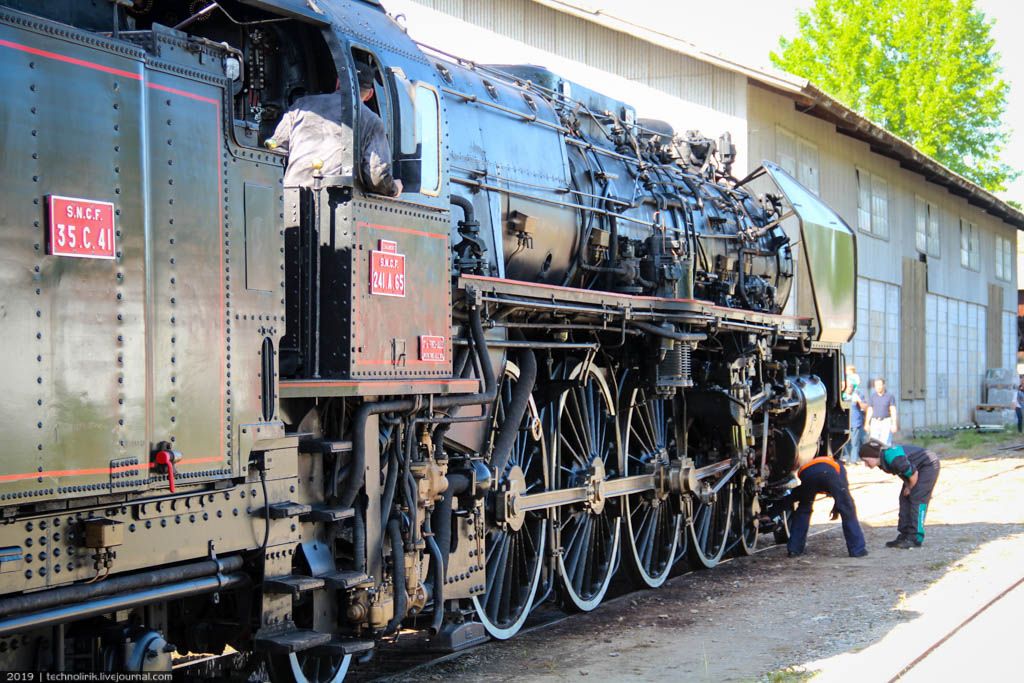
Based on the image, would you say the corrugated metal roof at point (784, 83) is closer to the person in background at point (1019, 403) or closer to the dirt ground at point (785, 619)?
the dirt ground at point (785, 619)

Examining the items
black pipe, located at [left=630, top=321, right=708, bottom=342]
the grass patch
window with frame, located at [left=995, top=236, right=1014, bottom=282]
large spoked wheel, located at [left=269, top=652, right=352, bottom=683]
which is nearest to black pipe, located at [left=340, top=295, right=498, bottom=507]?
large spoked wheel, located at [left=269, top=652, right=352, bottom=683]

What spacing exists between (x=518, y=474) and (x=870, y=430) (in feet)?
48.7

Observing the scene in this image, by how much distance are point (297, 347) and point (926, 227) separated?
94.1ft

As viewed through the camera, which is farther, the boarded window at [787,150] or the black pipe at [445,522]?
the boarded window at [787,150]

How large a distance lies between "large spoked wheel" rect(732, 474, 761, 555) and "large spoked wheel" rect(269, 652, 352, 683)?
689 cm

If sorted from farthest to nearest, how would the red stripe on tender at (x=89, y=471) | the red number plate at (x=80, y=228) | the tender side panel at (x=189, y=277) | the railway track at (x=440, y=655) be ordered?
the railway track at (x=440, y=655), the tender side panel at (x=189, y=277), the red number plate at (x=80, y=228), the red stripe on tender at (x=89, y=471)

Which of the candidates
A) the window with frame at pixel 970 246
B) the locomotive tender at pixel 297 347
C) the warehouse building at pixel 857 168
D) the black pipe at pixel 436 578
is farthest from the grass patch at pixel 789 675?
the window with frame at pixel 970 246

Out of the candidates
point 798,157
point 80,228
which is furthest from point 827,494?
point 798,157

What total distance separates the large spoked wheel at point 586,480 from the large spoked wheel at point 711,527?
1596 mm

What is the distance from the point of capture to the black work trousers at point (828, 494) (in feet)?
39.2

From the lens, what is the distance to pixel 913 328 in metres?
29.9

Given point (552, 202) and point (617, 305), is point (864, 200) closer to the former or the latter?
point (617, 305)

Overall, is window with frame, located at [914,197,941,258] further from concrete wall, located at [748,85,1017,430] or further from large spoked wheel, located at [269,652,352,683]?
large spoked wheel, located at [269,652,352,683]

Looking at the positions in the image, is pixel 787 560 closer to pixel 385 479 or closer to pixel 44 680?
pixel 385 479
